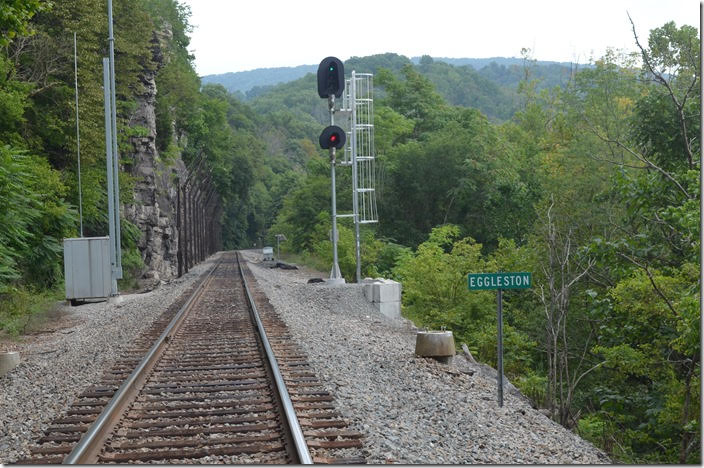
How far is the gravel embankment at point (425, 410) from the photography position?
6.70m

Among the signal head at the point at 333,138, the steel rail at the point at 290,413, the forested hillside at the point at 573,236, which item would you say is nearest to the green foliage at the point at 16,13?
the steel rail at the point at 290,413

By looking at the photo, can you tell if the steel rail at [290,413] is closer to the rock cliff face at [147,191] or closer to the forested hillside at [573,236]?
the forested hillside at [573,236]

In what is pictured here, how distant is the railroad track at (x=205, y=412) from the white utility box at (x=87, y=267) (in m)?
12.1

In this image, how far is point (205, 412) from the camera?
784 centimetres

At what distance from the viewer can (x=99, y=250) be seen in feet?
78.8

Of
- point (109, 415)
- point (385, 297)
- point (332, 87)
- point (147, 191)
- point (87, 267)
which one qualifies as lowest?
point (385, 297)

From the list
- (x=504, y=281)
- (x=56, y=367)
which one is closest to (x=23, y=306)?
(x=56, y=367)

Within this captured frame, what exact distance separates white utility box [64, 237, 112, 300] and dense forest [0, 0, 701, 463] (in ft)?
4.43

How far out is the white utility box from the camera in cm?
2400

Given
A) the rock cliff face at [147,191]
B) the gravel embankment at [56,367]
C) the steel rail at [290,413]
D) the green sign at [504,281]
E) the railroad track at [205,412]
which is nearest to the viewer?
the steel rail at [290,413]

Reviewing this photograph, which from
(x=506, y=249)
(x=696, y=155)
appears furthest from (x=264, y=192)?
(x=696, y=155)

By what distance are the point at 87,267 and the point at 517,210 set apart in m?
28.4

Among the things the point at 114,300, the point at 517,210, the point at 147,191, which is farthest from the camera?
the point at 147,191

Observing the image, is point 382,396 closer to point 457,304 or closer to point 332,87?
point 332,87
